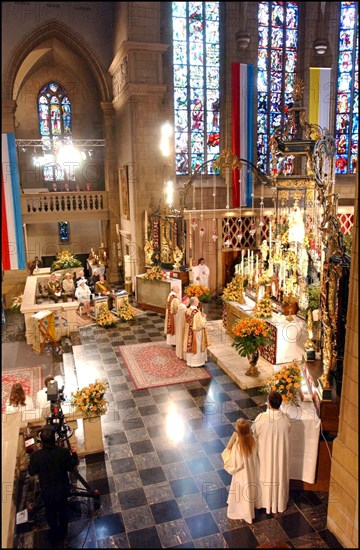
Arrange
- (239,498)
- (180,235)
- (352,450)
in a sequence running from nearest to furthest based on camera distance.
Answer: (352,450) < (239,498) < (180,235)

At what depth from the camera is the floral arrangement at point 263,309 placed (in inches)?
395

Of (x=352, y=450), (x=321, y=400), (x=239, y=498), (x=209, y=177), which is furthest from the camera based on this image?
(x=209, y=177)

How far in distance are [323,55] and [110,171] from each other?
9.01 meters

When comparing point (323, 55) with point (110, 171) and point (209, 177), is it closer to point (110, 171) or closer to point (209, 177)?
point (209, 177)

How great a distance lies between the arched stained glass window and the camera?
17469 mm

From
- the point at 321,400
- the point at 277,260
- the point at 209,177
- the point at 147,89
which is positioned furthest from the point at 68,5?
the point at 321,400

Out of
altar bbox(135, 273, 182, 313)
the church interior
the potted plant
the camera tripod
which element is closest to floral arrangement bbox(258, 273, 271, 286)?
the church interior

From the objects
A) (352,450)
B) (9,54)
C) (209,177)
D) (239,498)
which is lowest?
(239,498)

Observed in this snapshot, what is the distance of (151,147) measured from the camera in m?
15.8

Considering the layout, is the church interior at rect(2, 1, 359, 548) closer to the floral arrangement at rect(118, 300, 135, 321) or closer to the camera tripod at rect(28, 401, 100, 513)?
the camera tripod at rect(28, 401, 100, 513)

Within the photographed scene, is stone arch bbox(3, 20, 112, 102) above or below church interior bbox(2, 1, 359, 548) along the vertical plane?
above

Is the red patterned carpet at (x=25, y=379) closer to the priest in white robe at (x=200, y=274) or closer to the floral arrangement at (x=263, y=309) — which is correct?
the floral arrangement at (x=263, y=309)

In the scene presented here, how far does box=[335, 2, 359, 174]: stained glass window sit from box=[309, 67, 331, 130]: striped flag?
217cm

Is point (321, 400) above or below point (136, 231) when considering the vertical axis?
below
